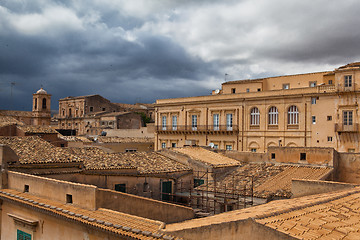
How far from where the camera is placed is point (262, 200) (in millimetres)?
16844

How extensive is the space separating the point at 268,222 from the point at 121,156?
48.6 ft

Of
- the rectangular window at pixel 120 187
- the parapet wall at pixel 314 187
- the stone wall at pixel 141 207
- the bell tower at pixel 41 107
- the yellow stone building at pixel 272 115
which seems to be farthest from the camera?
the bell tower at pixel 41 107

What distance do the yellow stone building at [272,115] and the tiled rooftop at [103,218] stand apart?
60.2 ft

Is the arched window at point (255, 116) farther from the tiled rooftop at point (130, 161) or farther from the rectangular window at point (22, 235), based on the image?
the rectangular window at point (22, 235)

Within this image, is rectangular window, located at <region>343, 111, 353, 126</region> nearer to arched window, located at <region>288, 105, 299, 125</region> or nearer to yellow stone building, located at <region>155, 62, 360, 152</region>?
yellow stone building, located at <region>155, 62, 360, 152</region>

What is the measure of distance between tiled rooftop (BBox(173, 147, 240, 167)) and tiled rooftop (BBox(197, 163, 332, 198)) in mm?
1064

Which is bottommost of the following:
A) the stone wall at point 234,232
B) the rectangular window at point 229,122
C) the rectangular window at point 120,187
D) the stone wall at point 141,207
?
the rectangular window at point 120,187

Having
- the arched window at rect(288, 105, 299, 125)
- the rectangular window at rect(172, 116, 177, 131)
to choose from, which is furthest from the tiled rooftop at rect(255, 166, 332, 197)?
the rectangular window at rect(172, 116, 177, 131)

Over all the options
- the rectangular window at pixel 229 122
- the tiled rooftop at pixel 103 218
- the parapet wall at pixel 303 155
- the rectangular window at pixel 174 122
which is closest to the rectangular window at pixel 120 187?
the tiled rooftop at pixel 103 218

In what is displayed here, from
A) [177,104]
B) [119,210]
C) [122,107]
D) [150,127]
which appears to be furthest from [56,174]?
[122,107]

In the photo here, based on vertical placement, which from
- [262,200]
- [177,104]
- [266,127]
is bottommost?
[262,200]

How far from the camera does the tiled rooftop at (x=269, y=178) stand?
57.7 feet

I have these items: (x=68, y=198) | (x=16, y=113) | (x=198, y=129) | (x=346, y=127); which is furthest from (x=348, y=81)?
(x=16, y=113)

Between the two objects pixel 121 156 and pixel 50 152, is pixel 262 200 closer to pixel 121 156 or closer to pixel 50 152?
pixel 121 156
